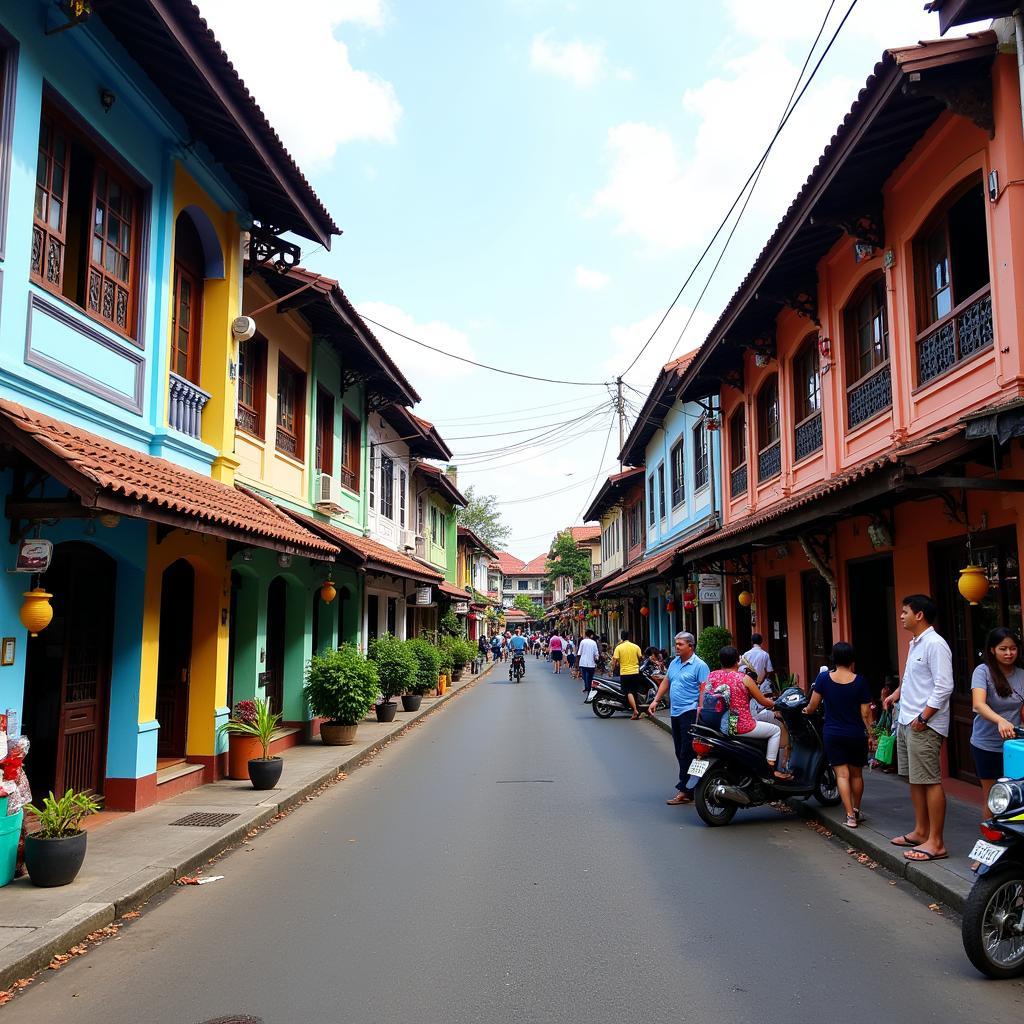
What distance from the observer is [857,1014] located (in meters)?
4.11

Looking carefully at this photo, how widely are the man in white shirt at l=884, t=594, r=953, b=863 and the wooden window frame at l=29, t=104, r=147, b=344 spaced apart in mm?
7705

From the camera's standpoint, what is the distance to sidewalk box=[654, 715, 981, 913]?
19.5 ft

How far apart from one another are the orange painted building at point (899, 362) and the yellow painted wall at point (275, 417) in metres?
7.02

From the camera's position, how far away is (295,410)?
15.3m

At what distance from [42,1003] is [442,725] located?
13.6 m

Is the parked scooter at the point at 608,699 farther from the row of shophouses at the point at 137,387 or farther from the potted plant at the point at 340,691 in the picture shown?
the row of shophouses at the point at 137,387

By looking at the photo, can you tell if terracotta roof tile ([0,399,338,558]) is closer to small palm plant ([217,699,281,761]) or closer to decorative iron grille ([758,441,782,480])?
small palm plant ([217,699,281,761])

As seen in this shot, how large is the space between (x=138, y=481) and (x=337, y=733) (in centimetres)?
777

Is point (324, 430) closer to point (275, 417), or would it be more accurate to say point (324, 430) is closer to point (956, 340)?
point (275, 417)

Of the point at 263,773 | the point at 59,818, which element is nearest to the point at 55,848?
the point at 59,818

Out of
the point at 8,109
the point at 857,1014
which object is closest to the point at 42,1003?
the point at 857,1014

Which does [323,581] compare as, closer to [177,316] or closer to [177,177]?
[177,316]

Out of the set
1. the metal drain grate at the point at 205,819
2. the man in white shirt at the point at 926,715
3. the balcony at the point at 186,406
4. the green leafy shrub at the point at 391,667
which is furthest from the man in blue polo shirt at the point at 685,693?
the green leafy shrub at the point at 391,667

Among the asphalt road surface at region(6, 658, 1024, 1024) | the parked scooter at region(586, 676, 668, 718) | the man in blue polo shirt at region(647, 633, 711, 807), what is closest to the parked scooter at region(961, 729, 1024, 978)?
the asphalt road surface at region(6, 658, 1024, 1024)
